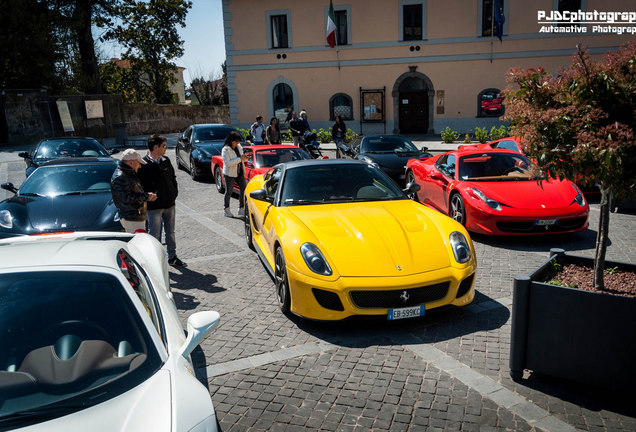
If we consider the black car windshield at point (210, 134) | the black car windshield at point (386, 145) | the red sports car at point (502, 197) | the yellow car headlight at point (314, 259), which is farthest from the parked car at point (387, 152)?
the yellow car headlight at point (314, 259)

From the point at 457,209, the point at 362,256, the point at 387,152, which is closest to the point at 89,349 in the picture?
the point at 362,256

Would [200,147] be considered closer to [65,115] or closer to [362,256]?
[362,256]

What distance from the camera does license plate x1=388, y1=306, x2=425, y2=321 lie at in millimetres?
4750

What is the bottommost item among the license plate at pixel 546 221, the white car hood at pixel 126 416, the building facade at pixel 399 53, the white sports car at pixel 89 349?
the license plate at pixel 546 221

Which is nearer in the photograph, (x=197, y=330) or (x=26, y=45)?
(x=197, y=330)

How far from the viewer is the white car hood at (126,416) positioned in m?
2.11

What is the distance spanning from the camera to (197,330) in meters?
2.87

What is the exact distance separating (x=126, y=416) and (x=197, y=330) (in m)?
0.73

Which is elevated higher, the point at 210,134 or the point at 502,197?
the point at 210,134

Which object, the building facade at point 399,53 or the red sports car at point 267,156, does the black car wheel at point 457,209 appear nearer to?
the red sports car at point 267,156

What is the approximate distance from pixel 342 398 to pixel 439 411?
2.36 feet

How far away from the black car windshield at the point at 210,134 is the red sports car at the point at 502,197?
8.76m

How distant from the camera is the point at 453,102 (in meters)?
28.6

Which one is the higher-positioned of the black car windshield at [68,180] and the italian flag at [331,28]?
the italian flag at [331,28]
